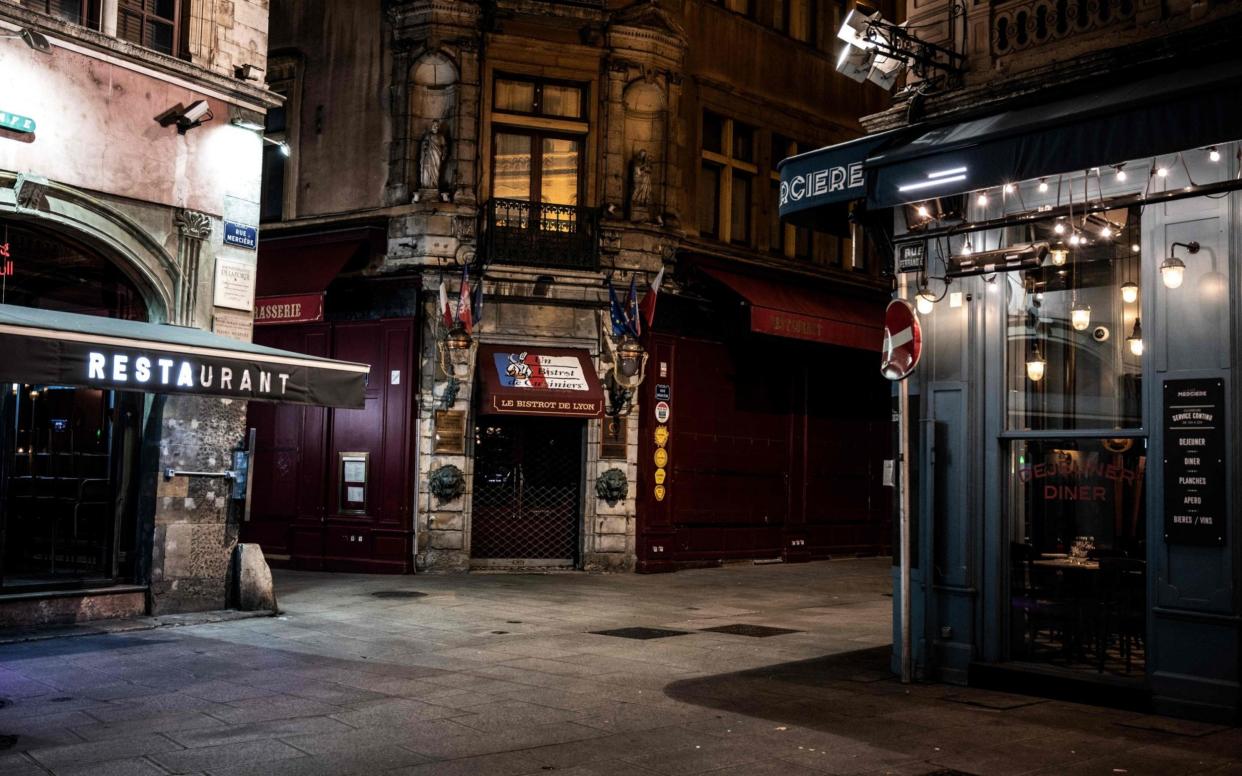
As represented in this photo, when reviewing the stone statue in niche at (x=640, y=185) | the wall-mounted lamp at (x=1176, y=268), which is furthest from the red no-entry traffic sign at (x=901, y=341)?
the stone statue in niche at (x=640, y=185)

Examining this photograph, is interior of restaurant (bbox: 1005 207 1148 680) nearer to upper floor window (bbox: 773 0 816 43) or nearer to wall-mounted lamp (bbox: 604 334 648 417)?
wall-mounted lamp (bbox: 604 334 648 417)

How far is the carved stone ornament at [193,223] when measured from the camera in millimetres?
13195

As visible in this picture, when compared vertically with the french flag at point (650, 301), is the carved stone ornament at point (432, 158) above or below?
above

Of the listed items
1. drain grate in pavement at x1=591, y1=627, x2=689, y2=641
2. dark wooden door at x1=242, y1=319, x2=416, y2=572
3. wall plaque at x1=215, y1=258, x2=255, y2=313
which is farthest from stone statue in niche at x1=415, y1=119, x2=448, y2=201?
drain grate in pavement at x1=591, y1=627, x2=689, y2=641

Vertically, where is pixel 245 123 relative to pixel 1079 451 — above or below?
above

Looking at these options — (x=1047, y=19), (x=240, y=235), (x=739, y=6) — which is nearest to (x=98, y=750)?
(x=240, y=235)

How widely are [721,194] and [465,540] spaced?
26.9 ft

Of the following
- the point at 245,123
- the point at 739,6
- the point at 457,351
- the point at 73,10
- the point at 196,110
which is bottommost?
the point at 457,351

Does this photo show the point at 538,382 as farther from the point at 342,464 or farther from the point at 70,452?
the point at 70,452

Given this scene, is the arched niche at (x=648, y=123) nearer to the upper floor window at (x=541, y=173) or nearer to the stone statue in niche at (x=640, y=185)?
the stone statue in niche at (x=640, y=185)

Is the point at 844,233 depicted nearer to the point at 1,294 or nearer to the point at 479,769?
the point at 479,769

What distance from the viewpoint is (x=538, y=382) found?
18.9m

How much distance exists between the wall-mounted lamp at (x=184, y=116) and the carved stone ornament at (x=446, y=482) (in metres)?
7.24

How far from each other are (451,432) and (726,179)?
7342 mm
